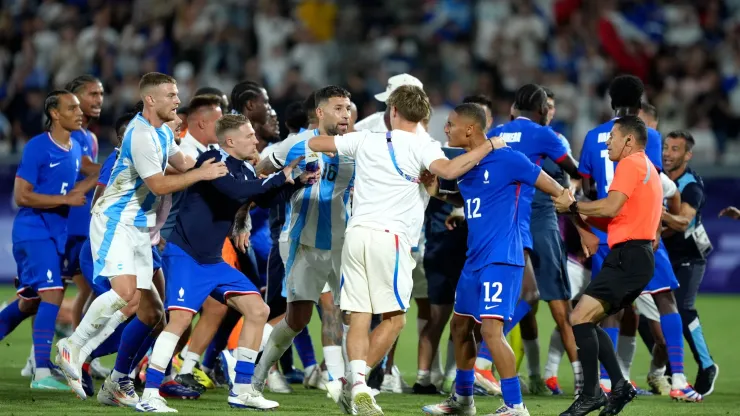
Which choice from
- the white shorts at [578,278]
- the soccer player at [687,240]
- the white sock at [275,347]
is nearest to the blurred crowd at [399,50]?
the soccer player at [687,240]

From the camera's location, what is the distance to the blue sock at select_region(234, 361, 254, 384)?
8328 millimetres

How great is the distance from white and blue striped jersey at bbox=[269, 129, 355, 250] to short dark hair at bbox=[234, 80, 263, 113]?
72.3 inches

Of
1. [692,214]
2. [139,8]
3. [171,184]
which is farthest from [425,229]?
[139,8]

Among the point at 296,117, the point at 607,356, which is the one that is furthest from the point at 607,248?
the point at 296,117

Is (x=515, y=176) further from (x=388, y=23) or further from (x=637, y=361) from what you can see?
(x=388, y=23)

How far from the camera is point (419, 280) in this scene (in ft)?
35.1

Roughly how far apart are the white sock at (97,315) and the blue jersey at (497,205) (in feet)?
8.55

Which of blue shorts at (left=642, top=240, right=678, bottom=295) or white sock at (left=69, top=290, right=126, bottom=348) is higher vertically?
blue shorts at (left=642, top=240, right=678, bottom=295)

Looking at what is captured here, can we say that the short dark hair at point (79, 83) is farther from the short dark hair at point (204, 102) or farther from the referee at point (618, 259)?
the referee at point (618, 259)

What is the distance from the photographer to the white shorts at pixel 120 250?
27.3ft

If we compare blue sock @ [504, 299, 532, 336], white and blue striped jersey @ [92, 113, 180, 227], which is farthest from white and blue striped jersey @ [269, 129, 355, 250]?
blue sock @ [504, 299, 532, 336]

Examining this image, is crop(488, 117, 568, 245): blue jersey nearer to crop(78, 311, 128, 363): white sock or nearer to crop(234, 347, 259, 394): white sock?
crop(234, 347, 259, 394): white sock

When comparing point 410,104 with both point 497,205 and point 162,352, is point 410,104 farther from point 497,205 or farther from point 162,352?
point 162,352

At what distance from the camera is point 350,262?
809cm
